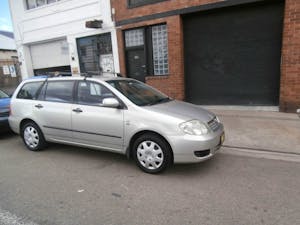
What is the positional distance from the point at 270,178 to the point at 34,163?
13.4 ft

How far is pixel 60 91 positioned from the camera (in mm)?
4656

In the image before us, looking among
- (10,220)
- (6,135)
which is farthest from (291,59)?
(6,135)

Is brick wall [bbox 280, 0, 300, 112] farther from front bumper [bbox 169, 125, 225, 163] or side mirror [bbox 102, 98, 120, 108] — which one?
side mirror [bbox 102, 98, 120, 108]

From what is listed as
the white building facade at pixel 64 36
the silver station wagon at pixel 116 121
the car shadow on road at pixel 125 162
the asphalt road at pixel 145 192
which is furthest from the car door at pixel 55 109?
the white building facade at pixel 64 36

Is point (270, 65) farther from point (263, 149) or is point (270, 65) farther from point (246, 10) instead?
point (263, 149)

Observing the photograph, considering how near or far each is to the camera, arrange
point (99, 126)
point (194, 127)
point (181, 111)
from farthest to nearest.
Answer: point (99, 126) → point (181, 111) → point (194, 127)

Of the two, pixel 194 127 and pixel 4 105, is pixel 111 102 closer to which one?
pixel 194 127

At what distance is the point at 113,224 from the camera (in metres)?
2.55

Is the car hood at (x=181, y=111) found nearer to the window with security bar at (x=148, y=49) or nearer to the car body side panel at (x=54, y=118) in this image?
the car body side panel at (x=54, y=118)

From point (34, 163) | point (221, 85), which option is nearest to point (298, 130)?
point (221, 85)

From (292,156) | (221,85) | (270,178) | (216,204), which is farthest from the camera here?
(221,85)

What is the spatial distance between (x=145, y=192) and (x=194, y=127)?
121 centimetres

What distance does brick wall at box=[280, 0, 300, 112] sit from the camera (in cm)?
636

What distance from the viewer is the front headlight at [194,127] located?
3.49m
